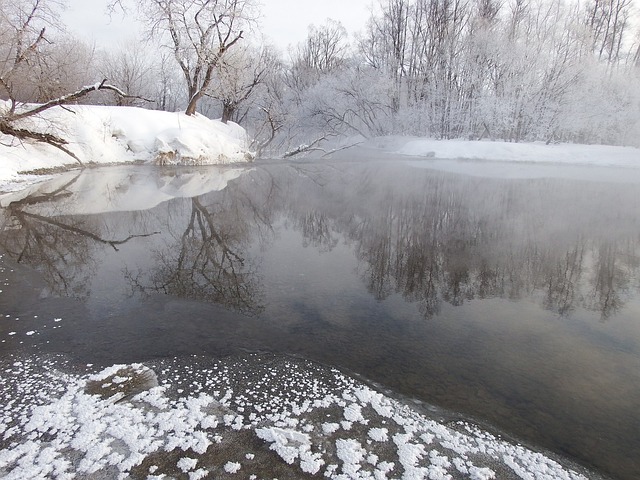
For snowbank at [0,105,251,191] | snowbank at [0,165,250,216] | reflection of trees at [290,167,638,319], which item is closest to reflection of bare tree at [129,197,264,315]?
reflection of trees at [290,167,638,319]

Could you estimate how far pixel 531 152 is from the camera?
27.3 metres

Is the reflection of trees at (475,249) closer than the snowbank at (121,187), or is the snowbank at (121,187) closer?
the reflection of trees at (475,249)

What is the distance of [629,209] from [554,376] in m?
10.5

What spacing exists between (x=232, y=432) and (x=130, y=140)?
67.3 feet

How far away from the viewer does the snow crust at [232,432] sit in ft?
8.60

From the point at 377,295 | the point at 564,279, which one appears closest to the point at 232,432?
the point at 377,295

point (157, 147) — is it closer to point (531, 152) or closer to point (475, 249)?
point (475, 249)

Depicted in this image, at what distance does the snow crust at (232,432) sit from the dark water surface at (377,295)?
1.07 ft

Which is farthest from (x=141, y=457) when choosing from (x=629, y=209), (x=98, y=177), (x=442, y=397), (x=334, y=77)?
(x=334, y=77)

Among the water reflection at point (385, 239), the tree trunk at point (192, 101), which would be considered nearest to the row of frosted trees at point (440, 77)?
the tree trunk at point (192, 101)

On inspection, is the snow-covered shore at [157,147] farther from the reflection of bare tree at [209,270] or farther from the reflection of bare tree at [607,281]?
the reflection of bare tree at [607,281]

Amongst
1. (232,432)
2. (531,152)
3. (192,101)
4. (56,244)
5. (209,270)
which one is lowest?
(232,432)

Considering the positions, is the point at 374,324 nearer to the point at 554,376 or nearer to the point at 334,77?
the point at 554,376

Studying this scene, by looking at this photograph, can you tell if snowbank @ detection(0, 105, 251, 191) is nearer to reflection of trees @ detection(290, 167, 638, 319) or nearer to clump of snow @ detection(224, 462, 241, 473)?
reflection of trees @ detection(290, 167, 638, 319)
